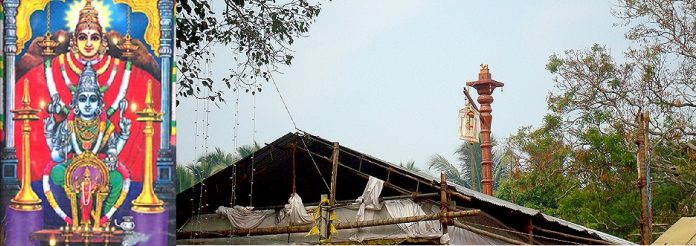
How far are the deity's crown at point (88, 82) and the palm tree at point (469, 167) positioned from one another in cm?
2666

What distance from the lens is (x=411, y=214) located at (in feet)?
47.2

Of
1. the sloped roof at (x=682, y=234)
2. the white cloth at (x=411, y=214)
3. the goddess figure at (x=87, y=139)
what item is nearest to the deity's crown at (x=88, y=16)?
the goddess figure at (x=87, y=139)

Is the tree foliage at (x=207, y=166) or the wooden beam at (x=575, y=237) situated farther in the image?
the tree foliage at (x=207, y=166)

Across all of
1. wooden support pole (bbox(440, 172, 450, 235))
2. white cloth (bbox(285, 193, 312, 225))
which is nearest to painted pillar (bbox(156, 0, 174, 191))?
wooden support pole (bbox(440, 172, 450, 235))

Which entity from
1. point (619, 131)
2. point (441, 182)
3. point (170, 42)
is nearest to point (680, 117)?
point (619, 131)

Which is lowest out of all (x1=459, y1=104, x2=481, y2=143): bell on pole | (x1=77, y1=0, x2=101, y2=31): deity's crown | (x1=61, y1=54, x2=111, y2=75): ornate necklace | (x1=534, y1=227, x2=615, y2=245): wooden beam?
(x1=534, y1=227, x2=615, y2=245): wooden beam

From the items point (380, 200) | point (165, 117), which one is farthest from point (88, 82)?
point (380, 200)

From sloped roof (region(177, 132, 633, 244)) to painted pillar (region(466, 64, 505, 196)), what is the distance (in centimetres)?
→ 530

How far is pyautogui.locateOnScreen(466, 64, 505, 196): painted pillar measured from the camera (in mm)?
20969

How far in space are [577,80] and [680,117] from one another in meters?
2.20

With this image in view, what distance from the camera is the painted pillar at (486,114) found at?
2097cm

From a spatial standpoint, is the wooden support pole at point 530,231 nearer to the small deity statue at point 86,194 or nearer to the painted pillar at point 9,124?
the small deity statue at point 86,194

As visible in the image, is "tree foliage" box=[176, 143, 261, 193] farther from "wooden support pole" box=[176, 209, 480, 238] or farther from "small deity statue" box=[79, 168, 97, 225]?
"small deity statue" box=[79, 168, 97, 225]

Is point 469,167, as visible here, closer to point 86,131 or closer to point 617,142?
point 617,142
